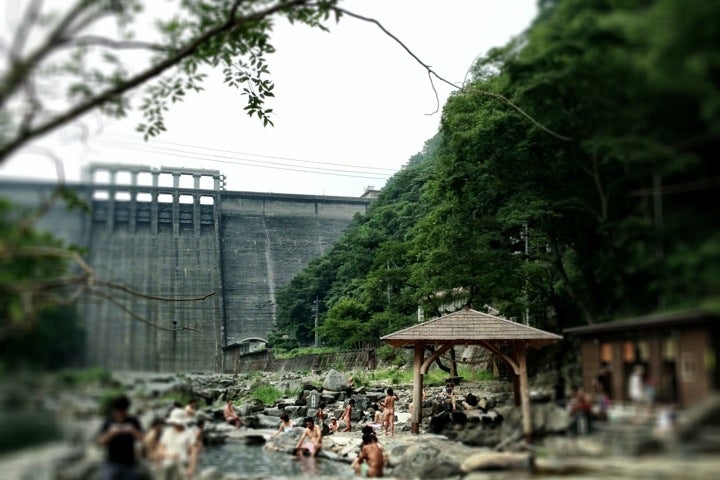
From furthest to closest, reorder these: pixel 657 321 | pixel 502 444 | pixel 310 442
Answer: pixel 310 442 → pixel 502 444 → pixel 657 321

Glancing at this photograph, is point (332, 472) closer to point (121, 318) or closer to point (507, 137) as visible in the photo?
point (507, 137)

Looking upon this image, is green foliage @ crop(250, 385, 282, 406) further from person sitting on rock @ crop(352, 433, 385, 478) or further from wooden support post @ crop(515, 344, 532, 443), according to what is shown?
wooden support post @ crop(515, 344, 532, 443)

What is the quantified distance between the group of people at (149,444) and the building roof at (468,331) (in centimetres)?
944

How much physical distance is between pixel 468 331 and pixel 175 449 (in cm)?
1199

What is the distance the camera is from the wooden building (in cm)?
456

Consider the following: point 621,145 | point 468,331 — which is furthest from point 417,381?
point 621,145

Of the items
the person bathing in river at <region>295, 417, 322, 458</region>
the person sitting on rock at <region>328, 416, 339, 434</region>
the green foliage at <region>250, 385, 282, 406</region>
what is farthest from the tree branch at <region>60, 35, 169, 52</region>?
the green foliage at <region>250, 385, 282, 406</region>

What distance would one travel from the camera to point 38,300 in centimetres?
568

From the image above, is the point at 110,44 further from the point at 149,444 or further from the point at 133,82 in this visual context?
the point at 149,444

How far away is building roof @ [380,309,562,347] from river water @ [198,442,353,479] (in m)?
3.62

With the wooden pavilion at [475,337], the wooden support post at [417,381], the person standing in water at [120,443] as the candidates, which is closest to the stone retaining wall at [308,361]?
the wooden support post at [417,381]

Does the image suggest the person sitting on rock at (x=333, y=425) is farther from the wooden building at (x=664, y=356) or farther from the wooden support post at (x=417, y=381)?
the wooden building at (x=664, y=356)

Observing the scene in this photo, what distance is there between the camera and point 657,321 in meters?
5.10

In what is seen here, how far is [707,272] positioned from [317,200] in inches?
3687
